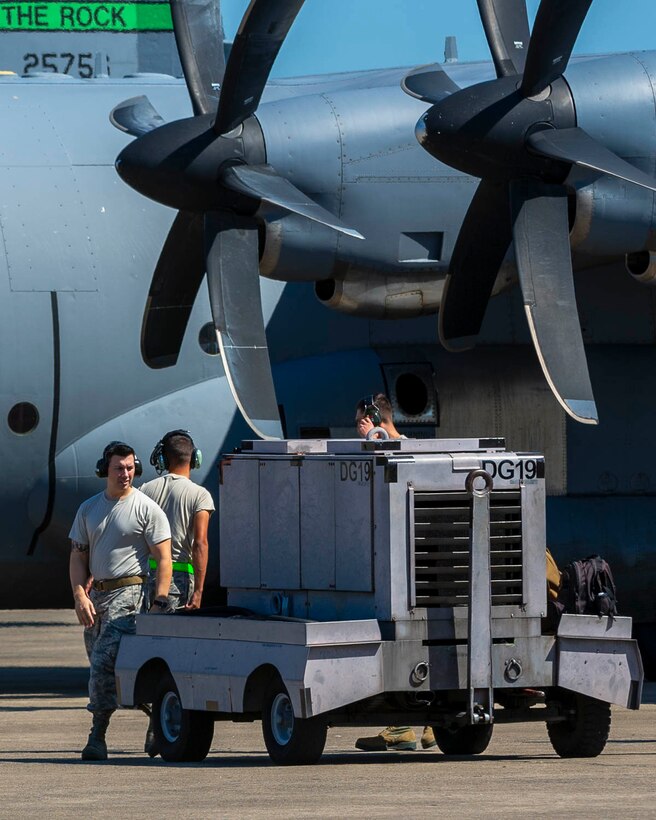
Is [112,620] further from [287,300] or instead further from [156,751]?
[287,300]

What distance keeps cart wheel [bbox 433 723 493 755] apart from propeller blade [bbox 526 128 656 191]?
4155mm

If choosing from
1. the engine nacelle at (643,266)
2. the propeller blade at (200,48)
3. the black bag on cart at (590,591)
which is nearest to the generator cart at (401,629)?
the black bag on cart at (590,591)

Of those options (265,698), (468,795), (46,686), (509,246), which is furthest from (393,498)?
(46,686)

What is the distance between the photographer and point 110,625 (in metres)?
10.8

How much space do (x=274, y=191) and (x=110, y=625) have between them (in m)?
3.94

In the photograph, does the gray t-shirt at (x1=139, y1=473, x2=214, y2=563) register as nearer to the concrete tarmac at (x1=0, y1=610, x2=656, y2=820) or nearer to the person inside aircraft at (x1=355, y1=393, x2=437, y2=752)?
the person inside aircraft at (x1=355, y1=393, x2=437, y2=752)

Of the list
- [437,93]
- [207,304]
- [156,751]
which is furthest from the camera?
[207,304]

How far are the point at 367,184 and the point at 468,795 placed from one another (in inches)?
268

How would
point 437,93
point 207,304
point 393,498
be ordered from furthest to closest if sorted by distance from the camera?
point 207,304
point 437,93
point 393,498

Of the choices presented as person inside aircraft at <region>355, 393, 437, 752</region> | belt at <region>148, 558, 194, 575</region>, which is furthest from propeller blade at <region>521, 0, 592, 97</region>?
belt at <region>148, 558, 194, 575</region>

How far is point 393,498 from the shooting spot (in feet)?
32.4

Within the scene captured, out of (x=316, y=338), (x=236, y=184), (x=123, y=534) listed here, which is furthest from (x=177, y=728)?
(x=316, y=338)

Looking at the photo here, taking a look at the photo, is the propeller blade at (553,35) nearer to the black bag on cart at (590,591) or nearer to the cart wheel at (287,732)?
the black bag on cart at (590,591)

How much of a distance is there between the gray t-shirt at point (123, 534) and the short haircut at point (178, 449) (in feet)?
2.99
